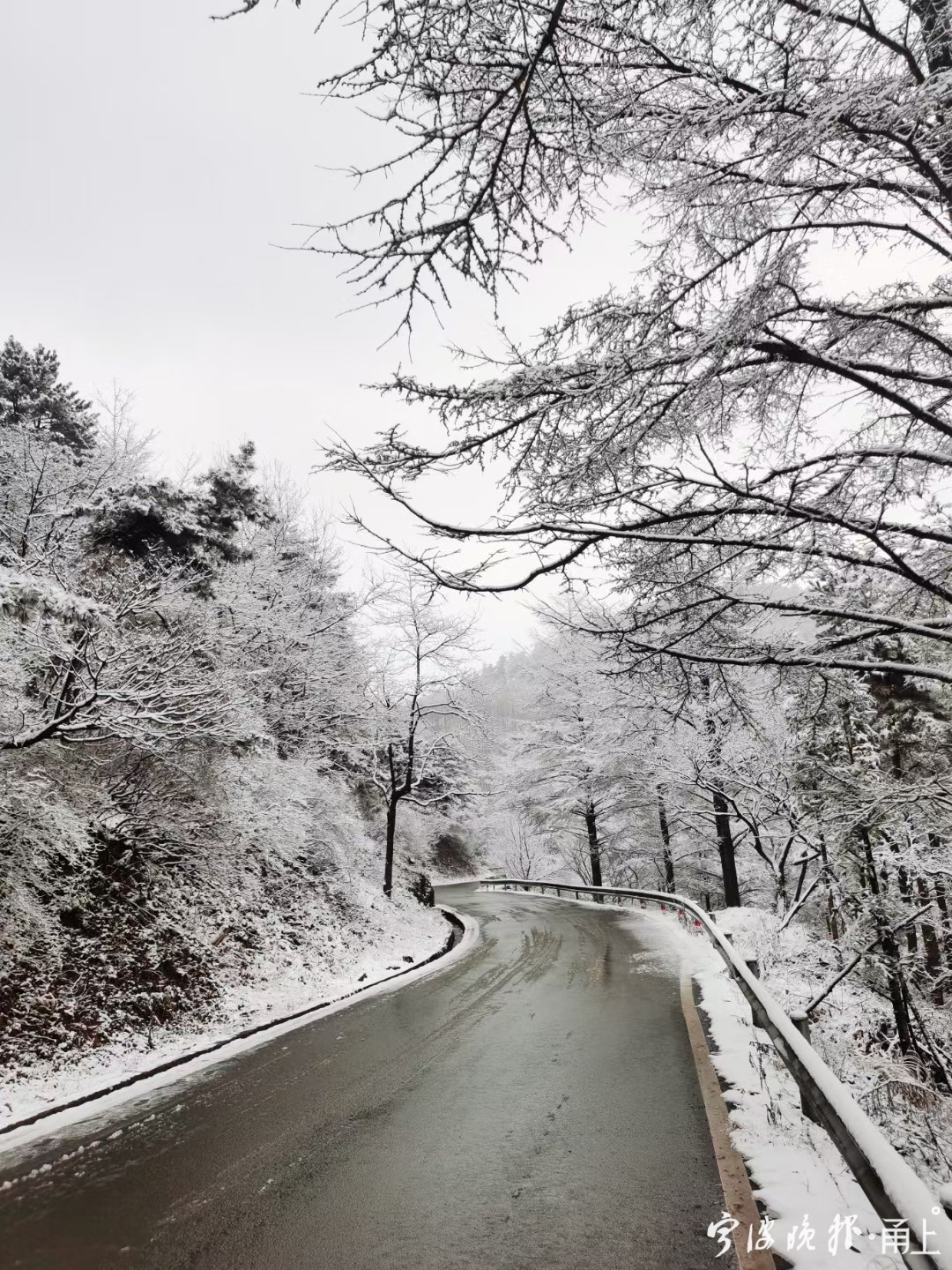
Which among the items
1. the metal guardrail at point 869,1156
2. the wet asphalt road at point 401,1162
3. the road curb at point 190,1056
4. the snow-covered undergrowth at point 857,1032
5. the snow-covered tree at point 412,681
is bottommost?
the snow-covered undergrowth at point 857,1032

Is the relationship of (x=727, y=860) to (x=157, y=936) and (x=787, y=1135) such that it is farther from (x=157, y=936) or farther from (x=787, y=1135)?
(x=787, y=1135)

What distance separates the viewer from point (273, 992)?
31.8ft

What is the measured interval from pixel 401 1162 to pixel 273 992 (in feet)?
20.7

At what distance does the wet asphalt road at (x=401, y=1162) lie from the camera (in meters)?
3.37

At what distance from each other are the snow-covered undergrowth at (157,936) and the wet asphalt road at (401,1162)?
1310mm

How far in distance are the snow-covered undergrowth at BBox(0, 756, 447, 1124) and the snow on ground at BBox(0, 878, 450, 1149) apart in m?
0.03

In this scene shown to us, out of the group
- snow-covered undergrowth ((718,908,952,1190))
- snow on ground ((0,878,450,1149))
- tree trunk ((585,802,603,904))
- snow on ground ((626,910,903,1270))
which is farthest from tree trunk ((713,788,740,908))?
snow on ground ((626,910,903,1270))

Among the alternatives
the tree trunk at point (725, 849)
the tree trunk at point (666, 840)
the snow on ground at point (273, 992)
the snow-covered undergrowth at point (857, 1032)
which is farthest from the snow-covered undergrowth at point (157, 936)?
the tree trunk at point (666, 840)

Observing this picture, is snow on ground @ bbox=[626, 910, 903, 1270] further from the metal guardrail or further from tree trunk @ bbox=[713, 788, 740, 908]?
tree trunk @ bbox=[713, 788, 740, 908]

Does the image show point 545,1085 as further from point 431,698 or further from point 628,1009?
point 431,698

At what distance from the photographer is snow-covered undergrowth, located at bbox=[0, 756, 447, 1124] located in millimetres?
6695

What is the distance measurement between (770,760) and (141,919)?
15.0 m

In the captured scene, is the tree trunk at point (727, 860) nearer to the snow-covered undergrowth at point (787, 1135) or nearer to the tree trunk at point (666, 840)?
the tree trunk at point (666, 840)

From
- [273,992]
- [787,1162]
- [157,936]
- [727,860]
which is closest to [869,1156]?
[787,1162]
